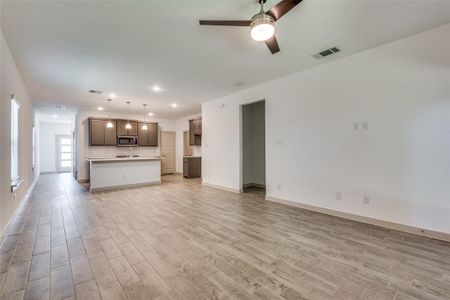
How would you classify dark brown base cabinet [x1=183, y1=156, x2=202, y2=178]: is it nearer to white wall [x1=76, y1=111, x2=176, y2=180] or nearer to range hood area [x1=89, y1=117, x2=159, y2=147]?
range hood area [x1=89, y1=117, x2=159, y2=147]

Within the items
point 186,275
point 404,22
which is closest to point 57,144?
point 186,275

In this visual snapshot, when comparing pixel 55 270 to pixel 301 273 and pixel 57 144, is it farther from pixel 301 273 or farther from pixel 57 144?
pixel 57 144

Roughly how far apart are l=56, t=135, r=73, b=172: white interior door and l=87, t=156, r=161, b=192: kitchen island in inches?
292

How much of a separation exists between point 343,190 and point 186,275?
9.90ft

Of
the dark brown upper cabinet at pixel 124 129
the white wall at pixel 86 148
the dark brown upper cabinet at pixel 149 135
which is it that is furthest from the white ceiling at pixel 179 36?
the dark brown upper cabinet at pixel 149 135

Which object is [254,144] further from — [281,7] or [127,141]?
[127,141]

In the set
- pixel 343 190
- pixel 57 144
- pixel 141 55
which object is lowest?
pixel 343 190

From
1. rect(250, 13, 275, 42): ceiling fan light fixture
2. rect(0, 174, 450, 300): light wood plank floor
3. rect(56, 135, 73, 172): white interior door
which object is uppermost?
rect(250, 13, 275, 42): ceiling fan light fixture

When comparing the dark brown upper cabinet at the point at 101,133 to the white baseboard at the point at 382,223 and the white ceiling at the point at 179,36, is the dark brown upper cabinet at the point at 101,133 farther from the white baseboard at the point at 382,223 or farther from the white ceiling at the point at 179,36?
the white baseboard at the point at 382,223

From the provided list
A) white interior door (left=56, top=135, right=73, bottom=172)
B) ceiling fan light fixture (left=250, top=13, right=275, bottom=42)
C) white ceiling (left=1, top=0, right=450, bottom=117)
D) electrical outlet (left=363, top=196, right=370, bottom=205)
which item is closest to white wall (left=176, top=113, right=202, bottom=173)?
white ceiling (left=1, top=0, right=450, bottom=117)

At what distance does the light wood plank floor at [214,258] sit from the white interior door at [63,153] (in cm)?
977

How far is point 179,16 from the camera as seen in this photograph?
2475mm

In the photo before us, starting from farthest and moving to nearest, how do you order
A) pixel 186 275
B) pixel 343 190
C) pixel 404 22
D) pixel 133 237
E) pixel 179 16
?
pixel 343 190 → pixel 133 237 → pixel 404 22 → pixel 179 16 → pixel 186 275

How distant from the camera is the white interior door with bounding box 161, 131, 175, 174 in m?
10.2
